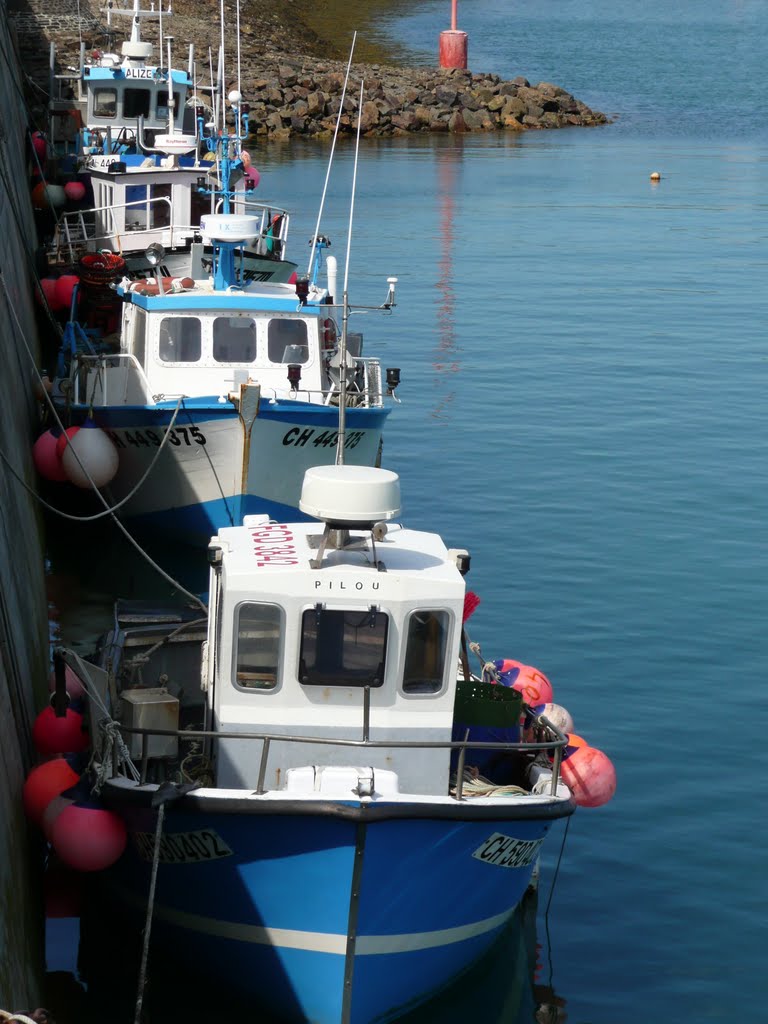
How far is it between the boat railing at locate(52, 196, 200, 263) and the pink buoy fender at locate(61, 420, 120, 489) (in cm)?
862

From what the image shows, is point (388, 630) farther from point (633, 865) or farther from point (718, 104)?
point (718, 104)

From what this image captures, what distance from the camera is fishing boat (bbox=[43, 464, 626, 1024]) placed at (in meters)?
9.54

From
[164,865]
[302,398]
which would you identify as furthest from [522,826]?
[302,398]

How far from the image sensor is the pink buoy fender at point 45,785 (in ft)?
34.9

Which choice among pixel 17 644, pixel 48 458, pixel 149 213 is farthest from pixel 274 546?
pixel 149 213

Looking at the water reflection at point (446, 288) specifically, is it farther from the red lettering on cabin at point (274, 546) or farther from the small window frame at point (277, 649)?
the small window frame at point (277, 649)

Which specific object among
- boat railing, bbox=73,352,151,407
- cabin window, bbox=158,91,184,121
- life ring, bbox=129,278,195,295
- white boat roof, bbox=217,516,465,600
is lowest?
boat railing, bbox=73,352,151,407

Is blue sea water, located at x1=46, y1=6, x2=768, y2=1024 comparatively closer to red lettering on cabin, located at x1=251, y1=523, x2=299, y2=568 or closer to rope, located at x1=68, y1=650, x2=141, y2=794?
rope, located at x1=68, y1=650, x2=141, y2=794

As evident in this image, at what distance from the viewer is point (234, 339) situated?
65.8 ft

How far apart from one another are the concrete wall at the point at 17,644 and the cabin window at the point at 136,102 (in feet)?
44.1

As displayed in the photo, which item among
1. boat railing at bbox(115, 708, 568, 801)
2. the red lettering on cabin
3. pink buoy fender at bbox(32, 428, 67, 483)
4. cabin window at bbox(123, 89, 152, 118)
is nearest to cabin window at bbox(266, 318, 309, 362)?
pink buoy fender at bbox(32, 428, 67, 483)

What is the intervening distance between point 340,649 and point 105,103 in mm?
27542

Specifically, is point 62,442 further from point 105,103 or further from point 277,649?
point 105,103

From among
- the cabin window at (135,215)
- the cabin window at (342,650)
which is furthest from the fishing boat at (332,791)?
the cabin window at (135,215)
